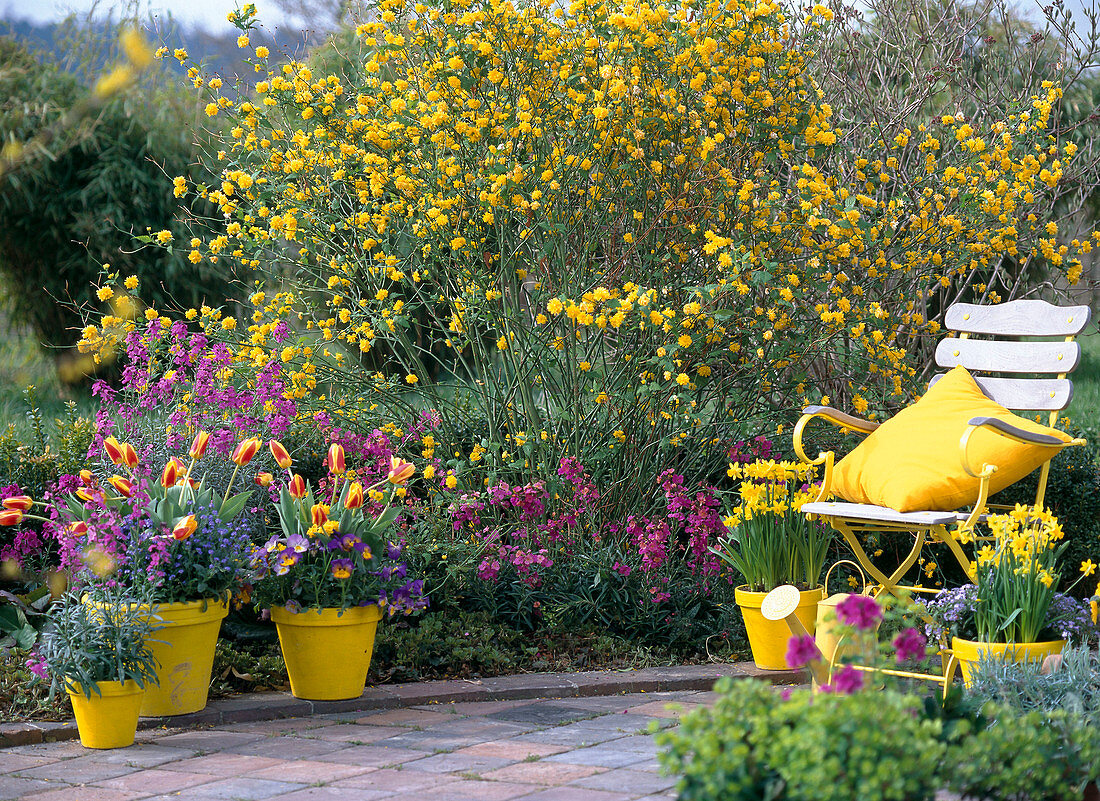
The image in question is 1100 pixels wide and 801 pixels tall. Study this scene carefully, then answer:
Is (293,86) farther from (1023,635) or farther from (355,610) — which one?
(1023,635)

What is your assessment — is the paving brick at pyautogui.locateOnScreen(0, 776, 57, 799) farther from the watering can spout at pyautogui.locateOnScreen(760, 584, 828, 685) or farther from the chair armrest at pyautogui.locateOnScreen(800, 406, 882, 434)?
the chair armrest at pyautogui.locateOnScreen(800, 406, 882, 434)

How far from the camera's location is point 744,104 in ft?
13.9

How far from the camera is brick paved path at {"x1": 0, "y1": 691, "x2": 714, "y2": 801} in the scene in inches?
102

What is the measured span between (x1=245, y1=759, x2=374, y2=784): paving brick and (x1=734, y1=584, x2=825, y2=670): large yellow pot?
1480 mm

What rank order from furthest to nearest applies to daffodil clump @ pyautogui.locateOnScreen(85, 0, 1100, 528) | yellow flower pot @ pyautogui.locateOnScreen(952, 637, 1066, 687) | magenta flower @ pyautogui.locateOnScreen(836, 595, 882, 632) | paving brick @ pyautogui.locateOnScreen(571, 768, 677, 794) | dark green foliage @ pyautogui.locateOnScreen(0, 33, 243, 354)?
dark green foliage @ pyautogui.locateOnScreen(0, 33, 243, 354) < daffodil clump @ pyautogui.locateOnScreen(85, 0, 1100, 528) < yellow flower pot @ pyautogui.locateOnScreen(952, 637, 1066, 687) < paving brick @ pyautogui.locateOnScreen(571, 768, 677, 794) < magenta flower @ pyautogui.locateOnScreen(836, 595, 882, 632)

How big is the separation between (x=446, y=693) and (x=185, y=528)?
0.96 meters

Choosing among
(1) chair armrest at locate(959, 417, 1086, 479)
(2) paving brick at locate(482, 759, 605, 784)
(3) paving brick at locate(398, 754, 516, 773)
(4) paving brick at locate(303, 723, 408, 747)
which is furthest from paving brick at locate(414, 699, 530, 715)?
(1) chair armrest at locate(959, 417, 1086, 479)

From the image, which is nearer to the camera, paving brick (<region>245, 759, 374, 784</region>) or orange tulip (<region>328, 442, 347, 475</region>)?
paving brick (<region>245, 759, 374, 784</region>)

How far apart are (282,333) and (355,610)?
1.41m

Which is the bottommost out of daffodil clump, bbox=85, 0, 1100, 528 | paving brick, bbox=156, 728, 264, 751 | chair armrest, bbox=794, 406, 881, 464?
paving brick, bbox=156, 728, 264, 751

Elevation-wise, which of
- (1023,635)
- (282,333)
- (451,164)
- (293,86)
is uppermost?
(293,86)

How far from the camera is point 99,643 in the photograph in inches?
119

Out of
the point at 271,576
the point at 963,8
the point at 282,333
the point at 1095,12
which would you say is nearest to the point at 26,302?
the point at 282,333

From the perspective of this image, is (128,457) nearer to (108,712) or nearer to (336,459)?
(336,459)
